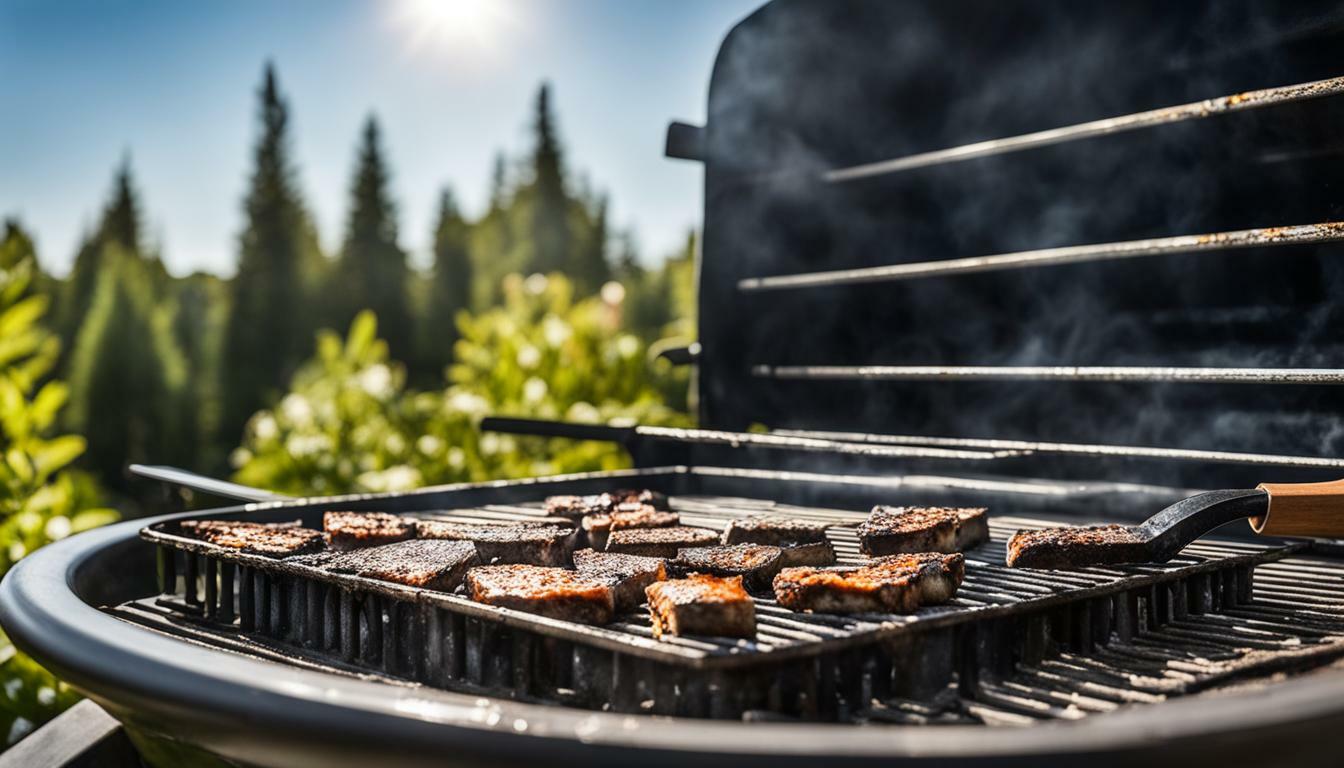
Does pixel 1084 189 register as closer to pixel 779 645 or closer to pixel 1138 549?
pixel 1138 549

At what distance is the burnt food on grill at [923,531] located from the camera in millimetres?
2176

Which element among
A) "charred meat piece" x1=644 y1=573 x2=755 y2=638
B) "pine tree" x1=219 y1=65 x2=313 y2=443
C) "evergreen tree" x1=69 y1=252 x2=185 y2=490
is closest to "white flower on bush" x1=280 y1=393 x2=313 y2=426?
"charred meat piece" x1=644 y1=573 x2=755 y2=638

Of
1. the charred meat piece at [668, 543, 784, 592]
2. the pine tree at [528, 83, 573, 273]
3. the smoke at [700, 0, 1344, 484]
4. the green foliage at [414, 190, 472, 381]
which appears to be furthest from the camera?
the pine tree at [528, 83, 573, 273]

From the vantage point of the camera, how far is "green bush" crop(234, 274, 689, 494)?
609cm

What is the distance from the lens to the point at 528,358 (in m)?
6.86

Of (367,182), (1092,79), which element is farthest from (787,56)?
(367,182)

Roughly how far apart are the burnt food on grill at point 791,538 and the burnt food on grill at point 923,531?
112 millimetres

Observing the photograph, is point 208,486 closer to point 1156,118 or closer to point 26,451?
point 26,451

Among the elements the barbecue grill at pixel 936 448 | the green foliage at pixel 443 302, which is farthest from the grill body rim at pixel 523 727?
the green foliage at pixel 443 302

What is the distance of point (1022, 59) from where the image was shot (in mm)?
4000

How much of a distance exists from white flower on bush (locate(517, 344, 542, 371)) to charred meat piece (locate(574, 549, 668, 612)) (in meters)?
4.92

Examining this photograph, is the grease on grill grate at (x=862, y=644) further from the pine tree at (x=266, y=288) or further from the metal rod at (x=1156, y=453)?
the pine tree at (x=266, y=288)

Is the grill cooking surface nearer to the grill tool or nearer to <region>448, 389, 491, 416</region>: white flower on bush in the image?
the grill tool

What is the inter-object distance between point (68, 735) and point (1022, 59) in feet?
12.2
